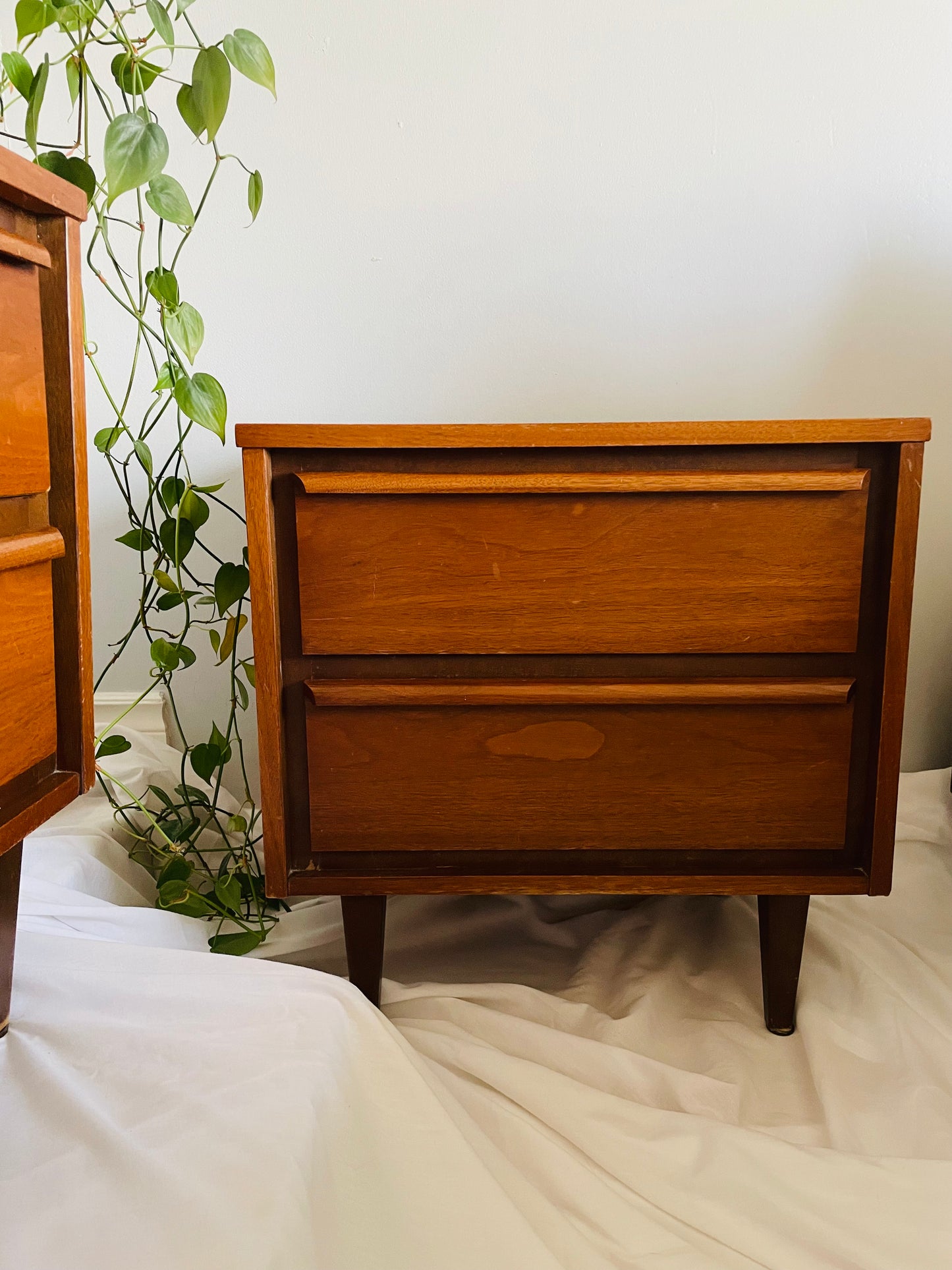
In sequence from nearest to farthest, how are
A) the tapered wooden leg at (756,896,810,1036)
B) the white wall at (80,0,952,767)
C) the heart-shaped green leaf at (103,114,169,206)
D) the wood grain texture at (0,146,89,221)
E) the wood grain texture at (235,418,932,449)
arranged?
the wood grain texture at (0,146,89,221), the heart-shaped green leaf at (103,114,169,206), the wood grain texture at (235,418,932,449), the tapered wooden leg at (756,896,810,1036), the white wall at (80,0,952,767)

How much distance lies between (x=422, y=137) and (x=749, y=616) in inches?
33.1

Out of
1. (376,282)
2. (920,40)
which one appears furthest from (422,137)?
(920,40)

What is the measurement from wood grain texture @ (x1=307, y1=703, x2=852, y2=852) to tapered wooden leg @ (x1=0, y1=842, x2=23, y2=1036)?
0.86 ft

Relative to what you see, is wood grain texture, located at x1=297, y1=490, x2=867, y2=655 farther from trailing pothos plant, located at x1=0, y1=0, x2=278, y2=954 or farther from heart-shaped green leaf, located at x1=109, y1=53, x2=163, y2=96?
heart-shaped green leaf, located at x1=109, y1=53, x2=163, y2=96

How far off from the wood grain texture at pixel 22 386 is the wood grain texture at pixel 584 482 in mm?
265

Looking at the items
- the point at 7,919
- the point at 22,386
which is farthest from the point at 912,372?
the point at 7,919

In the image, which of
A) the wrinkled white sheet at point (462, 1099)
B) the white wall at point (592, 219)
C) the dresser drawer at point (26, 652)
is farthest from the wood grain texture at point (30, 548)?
the white wall at point (592, 219)

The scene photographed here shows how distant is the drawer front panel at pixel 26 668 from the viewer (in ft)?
1.91

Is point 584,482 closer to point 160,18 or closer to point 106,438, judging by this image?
point 160,18

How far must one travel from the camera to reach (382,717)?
0.90m

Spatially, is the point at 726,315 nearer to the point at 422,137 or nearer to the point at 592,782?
the point at 422,137

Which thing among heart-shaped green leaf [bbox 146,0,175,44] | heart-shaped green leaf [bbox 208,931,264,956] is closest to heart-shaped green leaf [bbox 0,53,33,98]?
heart-shaped green leaf [bbox 146,0,175,44]

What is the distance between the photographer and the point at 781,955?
3.22 feet

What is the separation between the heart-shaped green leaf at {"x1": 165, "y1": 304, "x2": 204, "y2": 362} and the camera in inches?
34.3
